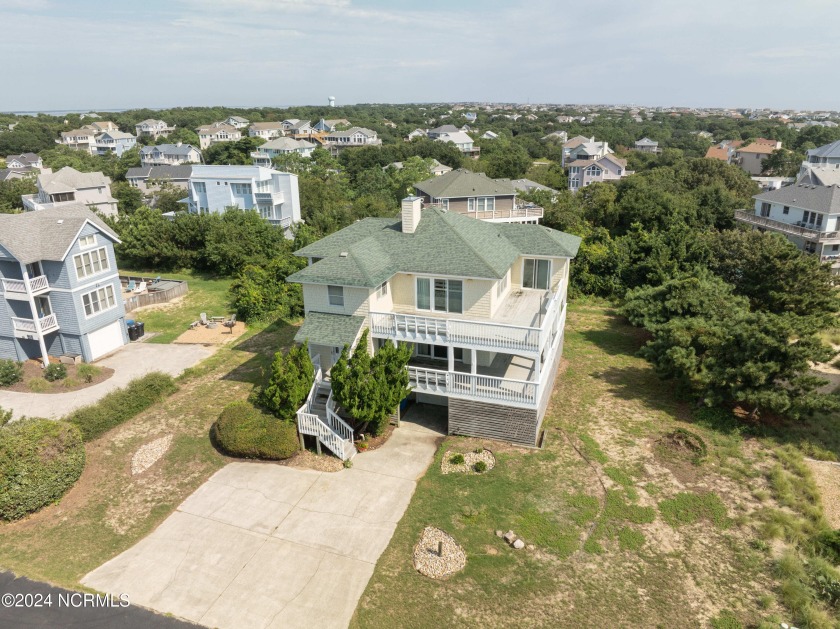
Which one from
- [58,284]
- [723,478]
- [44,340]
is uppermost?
[58,284]

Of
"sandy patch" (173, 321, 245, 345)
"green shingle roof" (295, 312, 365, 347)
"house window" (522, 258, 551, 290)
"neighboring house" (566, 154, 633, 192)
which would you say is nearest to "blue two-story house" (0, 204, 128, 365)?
"sandy patch" (173, 321, 245, 345)

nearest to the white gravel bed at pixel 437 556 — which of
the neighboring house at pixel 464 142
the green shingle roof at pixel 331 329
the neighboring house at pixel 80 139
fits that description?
the green shingle roof at pixel 331 329

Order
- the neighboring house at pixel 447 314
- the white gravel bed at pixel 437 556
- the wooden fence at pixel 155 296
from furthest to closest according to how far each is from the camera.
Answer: the wooden fence at pixel 155 296, the neighboring house at pixel 447 314, the white gravel bed at pixel 437 556

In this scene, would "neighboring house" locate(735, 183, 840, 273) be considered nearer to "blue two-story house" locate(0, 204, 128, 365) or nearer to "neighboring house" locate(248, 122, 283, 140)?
"blue two-story house" locate(0, 204, 128, 365)

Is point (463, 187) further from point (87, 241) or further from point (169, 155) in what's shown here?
point (169, 155)

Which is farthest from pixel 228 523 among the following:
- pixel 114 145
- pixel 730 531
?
pixel 114 145

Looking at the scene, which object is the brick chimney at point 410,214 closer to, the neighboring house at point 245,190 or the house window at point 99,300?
the house window at point 99,300

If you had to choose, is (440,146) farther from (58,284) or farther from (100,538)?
(100,538)

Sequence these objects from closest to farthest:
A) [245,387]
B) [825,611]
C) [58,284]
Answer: [825,611]
[245,387]
[58,284]
